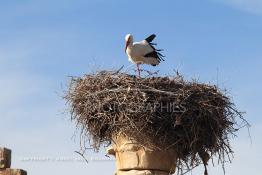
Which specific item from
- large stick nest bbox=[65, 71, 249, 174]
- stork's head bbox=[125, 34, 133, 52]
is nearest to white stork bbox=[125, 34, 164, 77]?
stork's head bbox=[125, 34, 133, 52]

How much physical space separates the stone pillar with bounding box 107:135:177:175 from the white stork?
1.84 meters

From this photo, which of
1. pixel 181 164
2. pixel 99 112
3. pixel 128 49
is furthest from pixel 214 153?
pixel 128 49

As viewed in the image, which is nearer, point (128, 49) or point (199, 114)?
point (199, 114)

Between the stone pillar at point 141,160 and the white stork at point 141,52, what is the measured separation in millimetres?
1836

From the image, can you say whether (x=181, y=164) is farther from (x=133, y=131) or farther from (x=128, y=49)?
(x=128, y=49)

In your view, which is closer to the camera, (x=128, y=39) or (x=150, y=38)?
(x=128, y=39)

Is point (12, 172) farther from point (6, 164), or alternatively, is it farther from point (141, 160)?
point (141, 160)

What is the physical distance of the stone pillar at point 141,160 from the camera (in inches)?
332

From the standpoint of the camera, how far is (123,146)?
8.59m

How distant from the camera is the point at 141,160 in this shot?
8430 mm

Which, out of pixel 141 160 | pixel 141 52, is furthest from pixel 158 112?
pixel 141 52

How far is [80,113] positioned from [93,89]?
42 cm

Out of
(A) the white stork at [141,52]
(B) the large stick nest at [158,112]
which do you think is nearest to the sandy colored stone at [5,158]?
(B) the large stick nest at [158,112]

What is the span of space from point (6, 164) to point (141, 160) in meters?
1.74
